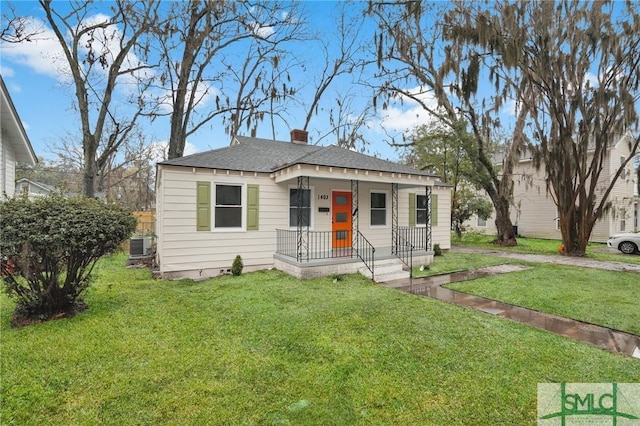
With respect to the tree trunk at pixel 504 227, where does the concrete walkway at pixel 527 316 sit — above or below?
below

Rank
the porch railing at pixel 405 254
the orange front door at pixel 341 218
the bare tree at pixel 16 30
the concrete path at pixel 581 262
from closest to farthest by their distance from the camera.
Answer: the bare tree at pixel 16 30
the porch railing at pixel 405 254
the concrete path at pixel 581 262
the orange front door at pixel 341 218

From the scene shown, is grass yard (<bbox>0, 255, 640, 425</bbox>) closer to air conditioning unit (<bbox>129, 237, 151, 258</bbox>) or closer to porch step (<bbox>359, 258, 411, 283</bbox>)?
porch step (<bbox>359, 258, 411, 283</bbox>)

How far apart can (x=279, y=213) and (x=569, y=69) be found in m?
10.9

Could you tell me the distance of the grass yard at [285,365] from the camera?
2.43 m

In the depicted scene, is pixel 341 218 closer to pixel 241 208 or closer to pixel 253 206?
pixel 253 206

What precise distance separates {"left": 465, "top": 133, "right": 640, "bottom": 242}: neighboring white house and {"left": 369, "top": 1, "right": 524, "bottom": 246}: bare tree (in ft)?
9.13

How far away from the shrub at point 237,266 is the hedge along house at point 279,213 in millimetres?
194

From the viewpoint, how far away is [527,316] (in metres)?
4.70

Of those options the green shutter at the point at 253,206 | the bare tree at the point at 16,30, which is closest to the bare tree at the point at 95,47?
the bare tree at the point at 16,30

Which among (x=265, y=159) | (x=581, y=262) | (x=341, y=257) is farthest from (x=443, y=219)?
(x=265, y=159)

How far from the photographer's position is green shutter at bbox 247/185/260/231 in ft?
26.0

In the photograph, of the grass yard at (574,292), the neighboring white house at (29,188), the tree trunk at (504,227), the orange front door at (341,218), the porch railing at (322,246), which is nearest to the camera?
the neighboring white house at (29,188)

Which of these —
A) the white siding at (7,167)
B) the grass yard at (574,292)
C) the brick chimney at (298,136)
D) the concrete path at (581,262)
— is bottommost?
the grass yard at (574,292)
